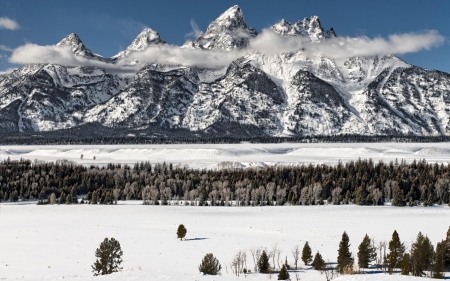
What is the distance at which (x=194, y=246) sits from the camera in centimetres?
6309

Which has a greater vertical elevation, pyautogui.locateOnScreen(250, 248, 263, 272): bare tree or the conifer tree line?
the conifer tree line

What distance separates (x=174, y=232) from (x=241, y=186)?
64.9 metres

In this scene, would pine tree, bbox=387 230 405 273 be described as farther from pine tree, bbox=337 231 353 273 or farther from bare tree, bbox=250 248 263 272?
bare tree, bbox=250 248 263 272

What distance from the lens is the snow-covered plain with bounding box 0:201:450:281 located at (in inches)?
1941

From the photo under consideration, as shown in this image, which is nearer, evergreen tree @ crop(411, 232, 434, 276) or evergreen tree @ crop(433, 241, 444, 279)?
evergreen tree @ crop(433, 241, 444, 279)

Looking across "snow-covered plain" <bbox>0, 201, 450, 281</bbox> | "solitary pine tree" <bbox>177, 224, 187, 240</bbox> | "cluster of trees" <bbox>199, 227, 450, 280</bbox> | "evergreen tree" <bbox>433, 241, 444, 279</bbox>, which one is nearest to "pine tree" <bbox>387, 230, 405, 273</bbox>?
"cluster of trees" <bbox>199, 227, 450, 280</bbox>

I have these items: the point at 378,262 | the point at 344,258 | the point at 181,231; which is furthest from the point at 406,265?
the point at 181,231

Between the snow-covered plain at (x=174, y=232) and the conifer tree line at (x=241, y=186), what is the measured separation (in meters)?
16.1

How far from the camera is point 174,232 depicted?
2958 inches

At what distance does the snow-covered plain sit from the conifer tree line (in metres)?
16.1

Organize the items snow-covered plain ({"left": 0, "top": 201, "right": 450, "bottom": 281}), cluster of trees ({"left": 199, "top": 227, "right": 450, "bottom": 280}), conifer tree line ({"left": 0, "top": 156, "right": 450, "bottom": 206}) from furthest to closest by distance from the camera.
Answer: conifer tree line ({"left": 0, "top": 156, "right": 450, "bottom": 206}), snow-covered plain ({"left": 0, "top": 201, "right": 450, "bottom": 281}), cluster of trees ({"left": 199, "top": 227, "right": 450, "bottom": 280})

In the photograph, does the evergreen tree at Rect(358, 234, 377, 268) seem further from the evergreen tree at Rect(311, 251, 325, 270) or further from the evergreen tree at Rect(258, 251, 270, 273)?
the evergreen tree at Rect(258, 251, 270, 273)

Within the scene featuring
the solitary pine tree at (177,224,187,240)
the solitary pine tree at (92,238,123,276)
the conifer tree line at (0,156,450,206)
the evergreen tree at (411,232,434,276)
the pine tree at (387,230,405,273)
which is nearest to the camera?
the solitary pine tree at (92,238,123,276)

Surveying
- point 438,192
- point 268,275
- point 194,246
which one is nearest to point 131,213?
point 194,246
